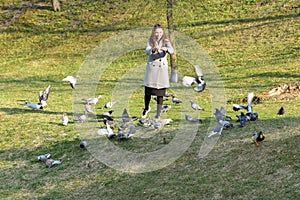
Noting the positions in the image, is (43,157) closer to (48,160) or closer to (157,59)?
(48,160)

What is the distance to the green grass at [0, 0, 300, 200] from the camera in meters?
8.43

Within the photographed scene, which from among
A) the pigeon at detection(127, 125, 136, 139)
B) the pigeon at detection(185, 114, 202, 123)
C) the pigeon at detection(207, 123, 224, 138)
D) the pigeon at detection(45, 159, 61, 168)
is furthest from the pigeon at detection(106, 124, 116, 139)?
the pigeon at detection(207, 123, 224, 138)

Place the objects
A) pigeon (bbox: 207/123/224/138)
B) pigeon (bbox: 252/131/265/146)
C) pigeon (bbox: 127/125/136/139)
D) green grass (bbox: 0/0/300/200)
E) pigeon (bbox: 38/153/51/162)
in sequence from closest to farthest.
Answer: green grass (bbox: 0/0/300/200) < pigeon (bbox: 252/131/265/146) < pigeon (bbox: 207/123/224/138) < pigeon (bbox: 38/153/51/162) < pigeon (bbox: 127/125/136/139)

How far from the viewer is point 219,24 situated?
31734 mm

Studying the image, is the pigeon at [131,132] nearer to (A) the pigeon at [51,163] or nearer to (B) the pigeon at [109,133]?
(B) the pigeon at [109,133]

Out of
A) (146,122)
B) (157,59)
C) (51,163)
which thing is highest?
(157,59)

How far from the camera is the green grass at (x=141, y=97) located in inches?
332

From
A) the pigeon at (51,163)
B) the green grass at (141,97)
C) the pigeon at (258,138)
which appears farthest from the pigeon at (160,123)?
the pigeon at (258,138)

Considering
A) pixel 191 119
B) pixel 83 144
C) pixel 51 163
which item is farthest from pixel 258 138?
pixel 51 163

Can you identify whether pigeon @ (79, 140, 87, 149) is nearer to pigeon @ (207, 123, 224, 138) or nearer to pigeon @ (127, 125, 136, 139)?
pigeon @ (127, 125, 136, 139)

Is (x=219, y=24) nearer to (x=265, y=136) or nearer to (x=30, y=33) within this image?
(x=30, y=33)

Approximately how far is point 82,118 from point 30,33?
23723mm

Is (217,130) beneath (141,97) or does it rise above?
beneath

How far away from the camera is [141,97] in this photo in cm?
1897
